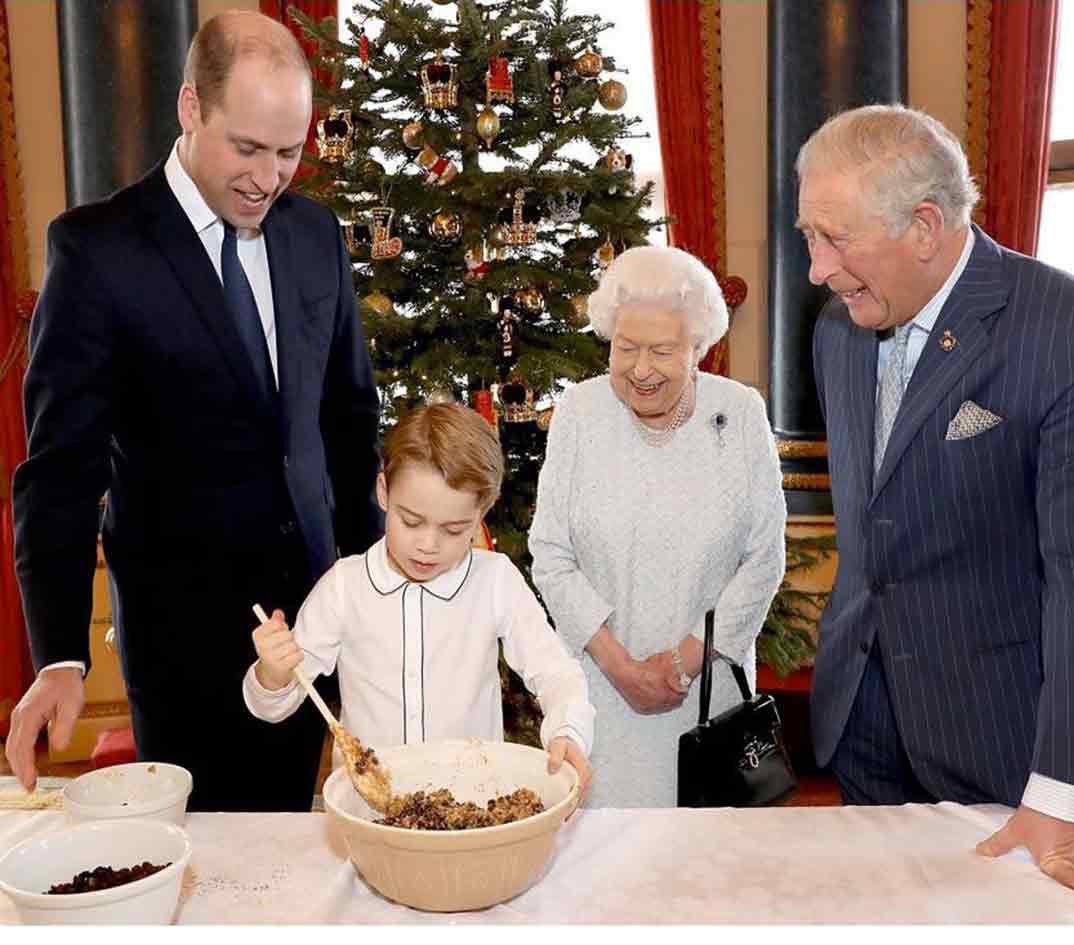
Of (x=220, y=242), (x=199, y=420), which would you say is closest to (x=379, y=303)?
(x=220, y=242)

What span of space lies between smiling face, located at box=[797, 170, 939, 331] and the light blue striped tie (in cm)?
8

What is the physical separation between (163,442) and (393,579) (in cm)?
45

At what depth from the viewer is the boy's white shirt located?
182cm

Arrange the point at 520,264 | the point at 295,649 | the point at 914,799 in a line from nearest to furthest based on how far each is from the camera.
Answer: the point at 295,649
the point at 914,799
the point at 520,264

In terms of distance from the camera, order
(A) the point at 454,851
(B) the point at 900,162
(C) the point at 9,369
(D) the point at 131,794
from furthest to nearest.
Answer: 1. (C) the point at 9,369
2. (B) the point at 900,162
3. (D) the point at 131,794
4. (A) the point at 454,851

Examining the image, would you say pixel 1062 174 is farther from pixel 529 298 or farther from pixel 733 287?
pixel 529 298

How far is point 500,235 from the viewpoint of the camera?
12.1ft

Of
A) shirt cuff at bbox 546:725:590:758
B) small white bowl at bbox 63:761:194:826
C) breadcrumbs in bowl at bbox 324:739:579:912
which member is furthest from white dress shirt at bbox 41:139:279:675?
breadcrumbs in bowl at bbox 324:739:579:912

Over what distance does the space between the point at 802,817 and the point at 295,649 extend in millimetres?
700

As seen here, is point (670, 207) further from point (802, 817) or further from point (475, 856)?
point (475, 856)
